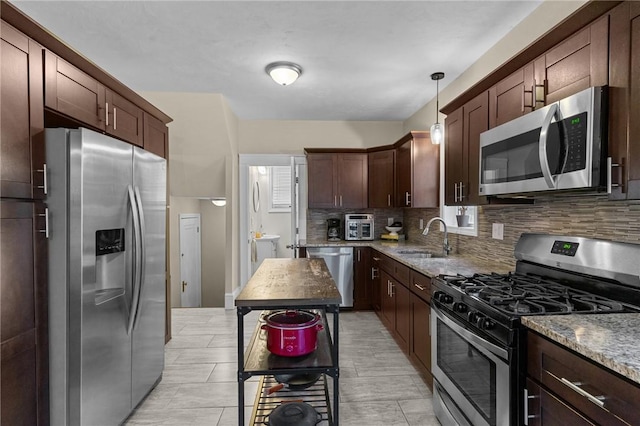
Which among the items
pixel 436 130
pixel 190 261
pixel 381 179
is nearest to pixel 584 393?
pixel 436 130

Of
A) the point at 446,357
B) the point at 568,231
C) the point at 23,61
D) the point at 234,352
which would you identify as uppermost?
the point at 23,61

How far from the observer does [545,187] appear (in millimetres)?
1660

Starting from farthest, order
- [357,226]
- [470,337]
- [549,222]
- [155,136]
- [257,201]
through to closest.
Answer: [257,201] < [357,226] < [155,136] < [549,222] < [470,337]

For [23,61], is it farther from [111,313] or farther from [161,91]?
[161,91]

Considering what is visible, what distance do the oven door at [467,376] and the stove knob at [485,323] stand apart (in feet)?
0.24

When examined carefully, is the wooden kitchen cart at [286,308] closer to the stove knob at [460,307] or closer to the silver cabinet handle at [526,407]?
the stove knob at [460,307]

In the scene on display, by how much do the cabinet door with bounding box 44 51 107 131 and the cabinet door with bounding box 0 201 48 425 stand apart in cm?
58

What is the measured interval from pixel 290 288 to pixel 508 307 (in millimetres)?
1067

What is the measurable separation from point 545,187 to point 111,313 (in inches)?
96.7

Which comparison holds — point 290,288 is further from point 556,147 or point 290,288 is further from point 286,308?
point 556,147

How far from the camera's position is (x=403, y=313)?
3.13 m

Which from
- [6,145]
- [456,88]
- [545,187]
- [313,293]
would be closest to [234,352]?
[313,293]

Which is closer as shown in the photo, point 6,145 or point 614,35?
point 614,35

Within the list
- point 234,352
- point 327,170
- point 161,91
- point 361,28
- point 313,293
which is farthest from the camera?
point 327,170
